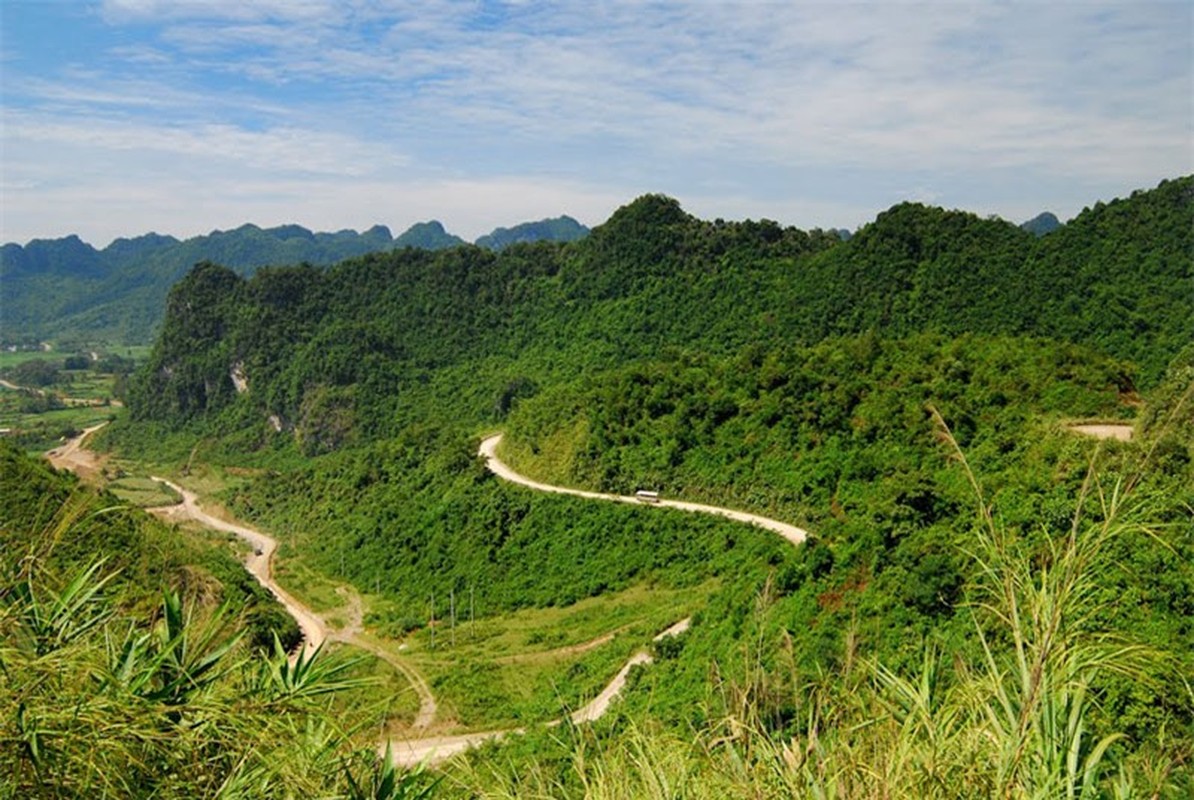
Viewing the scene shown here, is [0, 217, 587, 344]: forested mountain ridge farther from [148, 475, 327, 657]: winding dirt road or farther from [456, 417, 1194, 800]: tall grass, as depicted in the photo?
[456, 417, 1194, 800]: tall grass

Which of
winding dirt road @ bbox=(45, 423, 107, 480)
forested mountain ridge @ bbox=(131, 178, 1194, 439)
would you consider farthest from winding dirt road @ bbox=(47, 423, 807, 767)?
forested mountain ridge @ bbox=(131, 178, 1194, 439)

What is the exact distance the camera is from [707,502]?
2592cm

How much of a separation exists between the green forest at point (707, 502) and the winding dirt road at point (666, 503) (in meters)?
0.46

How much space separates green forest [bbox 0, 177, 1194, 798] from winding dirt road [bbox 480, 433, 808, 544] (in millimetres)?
465

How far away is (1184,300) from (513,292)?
42.0 meters

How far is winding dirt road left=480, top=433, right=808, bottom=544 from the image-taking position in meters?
22.7

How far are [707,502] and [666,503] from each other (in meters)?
1.32

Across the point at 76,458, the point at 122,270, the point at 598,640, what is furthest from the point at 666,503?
the point at 122,270

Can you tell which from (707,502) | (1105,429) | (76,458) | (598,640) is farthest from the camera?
(76,458)

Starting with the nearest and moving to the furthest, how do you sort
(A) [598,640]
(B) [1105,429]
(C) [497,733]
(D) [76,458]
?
(C) [497,733]
(B) [1105,429]
(A) [598,640]
(D) [76,458]

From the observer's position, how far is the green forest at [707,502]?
3.43 m

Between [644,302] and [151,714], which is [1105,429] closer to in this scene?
[151,714]

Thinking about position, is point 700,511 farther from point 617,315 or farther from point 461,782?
point 617,315

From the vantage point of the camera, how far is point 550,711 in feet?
60.6
